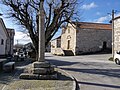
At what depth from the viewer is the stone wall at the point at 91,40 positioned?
52656 millimetres

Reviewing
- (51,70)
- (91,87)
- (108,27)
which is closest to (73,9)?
(51,70)

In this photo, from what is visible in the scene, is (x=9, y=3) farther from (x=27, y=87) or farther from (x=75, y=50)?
(x=75, y=50)

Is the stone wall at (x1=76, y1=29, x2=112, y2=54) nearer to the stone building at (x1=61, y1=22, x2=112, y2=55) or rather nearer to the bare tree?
the stone building at (x1=61, y1=22, x2=112, y2=55)

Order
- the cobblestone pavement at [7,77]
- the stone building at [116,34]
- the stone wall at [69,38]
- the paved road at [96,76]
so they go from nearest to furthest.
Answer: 1. the paved road at [96,76]
2. the cobblestone pavement at [7,77]
3. the stone building at [116,34]
4. the stone wall at [69,38]

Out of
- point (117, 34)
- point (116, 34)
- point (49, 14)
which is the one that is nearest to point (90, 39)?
point (116, 34)

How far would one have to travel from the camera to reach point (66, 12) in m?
23.1

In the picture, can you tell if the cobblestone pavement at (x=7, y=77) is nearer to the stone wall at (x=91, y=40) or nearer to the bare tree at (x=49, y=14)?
the bare tree at (x=49, y=14)

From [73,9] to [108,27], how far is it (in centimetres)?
3380

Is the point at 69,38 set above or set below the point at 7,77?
above

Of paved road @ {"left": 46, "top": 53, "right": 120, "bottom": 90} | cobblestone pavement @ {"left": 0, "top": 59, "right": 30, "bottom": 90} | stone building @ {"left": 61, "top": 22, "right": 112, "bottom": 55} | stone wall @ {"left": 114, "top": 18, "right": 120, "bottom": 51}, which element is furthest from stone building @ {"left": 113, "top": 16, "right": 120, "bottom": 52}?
cobblestone pavement @ {"left": 0, "top": 59, "right": 30, "bottom": 90}

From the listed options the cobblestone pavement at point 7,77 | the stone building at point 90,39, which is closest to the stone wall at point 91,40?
the stone building at point 90,39

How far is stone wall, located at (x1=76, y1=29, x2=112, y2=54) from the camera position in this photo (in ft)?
173

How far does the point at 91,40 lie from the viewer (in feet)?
174

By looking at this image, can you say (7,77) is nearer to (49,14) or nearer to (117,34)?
(49,14)
